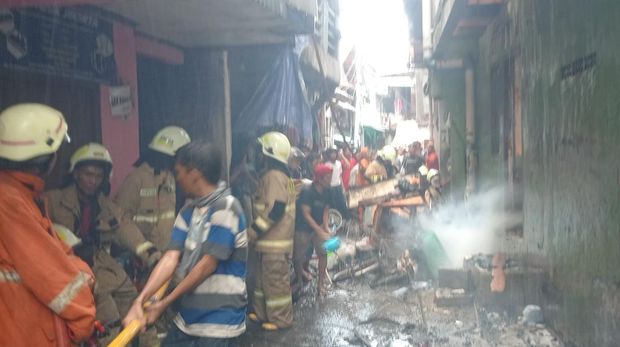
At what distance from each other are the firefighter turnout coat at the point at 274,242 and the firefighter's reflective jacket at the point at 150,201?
1.18 m

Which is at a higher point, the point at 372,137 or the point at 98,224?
the point at 372,137

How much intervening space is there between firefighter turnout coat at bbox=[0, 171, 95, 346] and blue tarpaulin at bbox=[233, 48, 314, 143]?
558cm

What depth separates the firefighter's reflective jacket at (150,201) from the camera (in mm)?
5176

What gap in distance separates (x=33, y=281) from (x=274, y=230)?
3.90 m

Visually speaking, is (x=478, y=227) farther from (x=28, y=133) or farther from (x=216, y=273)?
(x=28, y=133)

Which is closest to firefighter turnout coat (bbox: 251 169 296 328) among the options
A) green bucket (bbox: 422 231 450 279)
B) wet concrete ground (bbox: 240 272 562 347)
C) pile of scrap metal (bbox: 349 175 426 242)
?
wet concrete ground (bbox: 240 272 562 347)

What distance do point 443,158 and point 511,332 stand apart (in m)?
8.62

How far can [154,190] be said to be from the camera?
5.25 m

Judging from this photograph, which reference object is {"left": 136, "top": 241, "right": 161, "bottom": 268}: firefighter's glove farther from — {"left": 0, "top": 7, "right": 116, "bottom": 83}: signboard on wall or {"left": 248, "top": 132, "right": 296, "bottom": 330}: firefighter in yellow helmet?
{"left": 0, "top": 7, "right": 116, "bottom": 83}: signboard on wall

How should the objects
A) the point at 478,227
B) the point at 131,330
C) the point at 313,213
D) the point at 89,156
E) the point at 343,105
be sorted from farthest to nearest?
1. the point at 343,105
2. the point at 478,227
3. the point at 313,213
4. the point at 89,156
5. the point at 131,330

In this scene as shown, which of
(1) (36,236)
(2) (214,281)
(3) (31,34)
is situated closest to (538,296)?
(2) (214,281)

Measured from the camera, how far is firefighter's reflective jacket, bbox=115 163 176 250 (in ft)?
17.0

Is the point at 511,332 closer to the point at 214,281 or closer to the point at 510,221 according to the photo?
the point at 510,221

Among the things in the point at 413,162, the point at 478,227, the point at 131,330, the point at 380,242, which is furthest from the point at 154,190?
the point at 413,162
